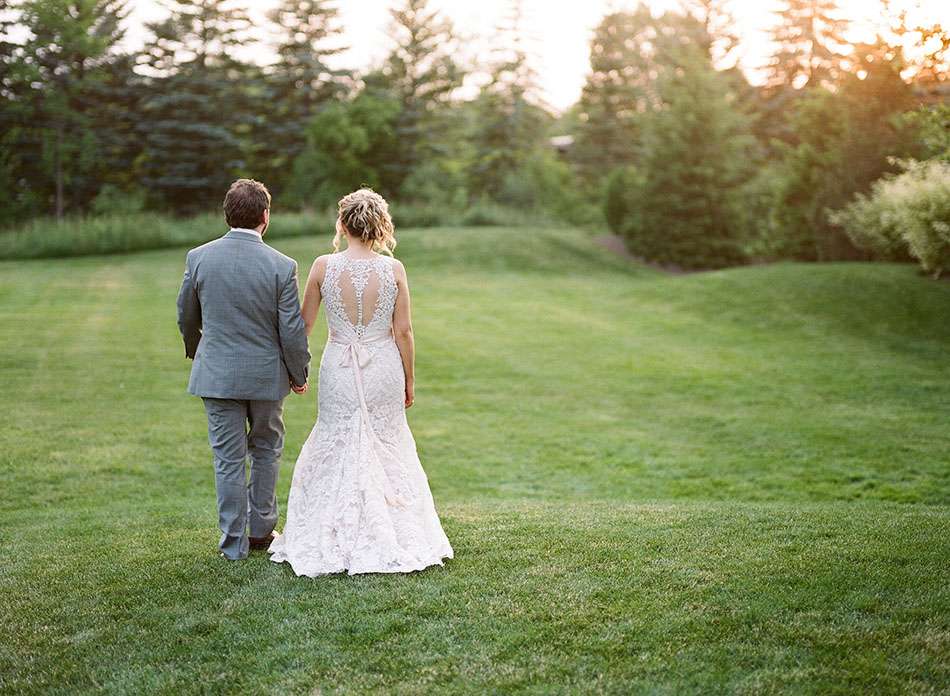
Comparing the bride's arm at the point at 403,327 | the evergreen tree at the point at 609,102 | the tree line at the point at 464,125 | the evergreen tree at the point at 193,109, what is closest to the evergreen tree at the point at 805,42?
the tree line at the point at 464,125

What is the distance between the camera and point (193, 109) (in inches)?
1694

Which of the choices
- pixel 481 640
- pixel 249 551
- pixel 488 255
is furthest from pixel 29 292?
pixel 481 640

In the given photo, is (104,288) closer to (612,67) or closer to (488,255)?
(488,255)

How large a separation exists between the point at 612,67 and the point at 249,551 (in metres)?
54.1

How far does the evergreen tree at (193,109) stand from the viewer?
140ft

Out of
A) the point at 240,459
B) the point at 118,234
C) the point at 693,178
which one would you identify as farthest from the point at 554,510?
the point at 118,234

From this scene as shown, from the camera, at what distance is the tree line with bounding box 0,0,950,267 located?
95.1 ft

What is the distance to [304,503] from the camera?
543 centimetres

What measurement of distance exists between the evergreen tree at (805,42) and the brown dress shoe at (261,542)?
50888mm

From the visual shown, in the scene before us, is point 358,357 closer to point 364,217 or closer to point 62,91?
point 364,217

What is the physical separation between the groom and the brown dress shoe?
0.20m

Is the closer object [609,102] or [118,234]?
[118,234]

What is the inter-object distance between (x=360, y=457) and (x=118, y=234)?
97.4 feet

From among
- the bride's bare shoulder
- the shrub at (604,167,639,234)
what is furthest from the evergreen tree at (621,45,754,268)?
the bride's bare shoulder
